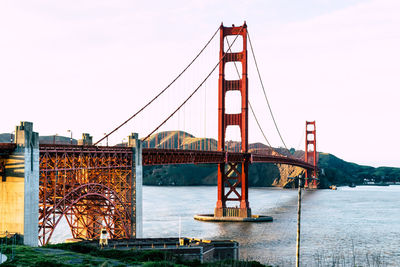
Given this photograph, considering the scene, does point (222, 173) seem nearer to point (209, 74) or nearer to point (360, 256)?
point (209, 74)

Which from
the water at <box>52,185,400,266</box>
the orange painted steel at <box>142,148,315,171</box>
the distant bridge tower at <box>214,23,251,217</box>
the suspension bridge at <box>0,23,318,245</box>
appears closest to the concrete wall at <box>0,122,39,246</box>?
the suspension bridge at <box>0,23,318,245</box>

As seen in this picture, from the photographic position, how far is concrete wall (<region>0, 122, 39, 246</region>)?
31.2m

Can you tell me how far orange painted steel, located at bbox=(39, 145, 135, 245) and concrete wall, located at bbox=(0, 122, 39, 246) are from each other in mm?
2686

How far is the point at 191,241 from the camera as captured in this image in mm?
39750

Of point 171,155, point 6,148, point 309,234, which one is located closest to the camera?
point 6,148

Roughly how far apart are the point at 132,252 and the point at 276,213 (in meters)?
52.3

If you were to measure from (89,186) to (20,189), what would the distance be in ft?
39.0

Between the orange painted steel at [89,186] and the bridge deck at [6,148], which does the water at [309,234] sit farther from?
the bridge deck at [6,148]

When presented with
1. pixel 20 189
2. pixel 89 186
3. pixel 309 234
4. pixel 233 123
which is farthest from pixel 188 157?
pixel 20 189

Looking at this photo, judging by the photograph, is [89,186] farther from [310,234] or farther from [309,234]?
[310,234]

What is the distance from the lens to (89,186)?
43.0 meters

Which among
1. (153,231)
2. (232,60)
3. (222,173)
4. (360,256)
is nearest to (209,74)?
(232,60)

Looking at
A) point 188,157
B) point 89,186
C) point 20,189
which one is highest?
point 188,157

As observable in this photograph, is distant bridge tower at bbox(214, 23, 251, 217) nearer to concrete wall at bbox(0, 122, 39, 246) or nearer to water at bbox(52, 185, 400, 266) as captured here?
water at bbox(52, 185, 400, 266)
